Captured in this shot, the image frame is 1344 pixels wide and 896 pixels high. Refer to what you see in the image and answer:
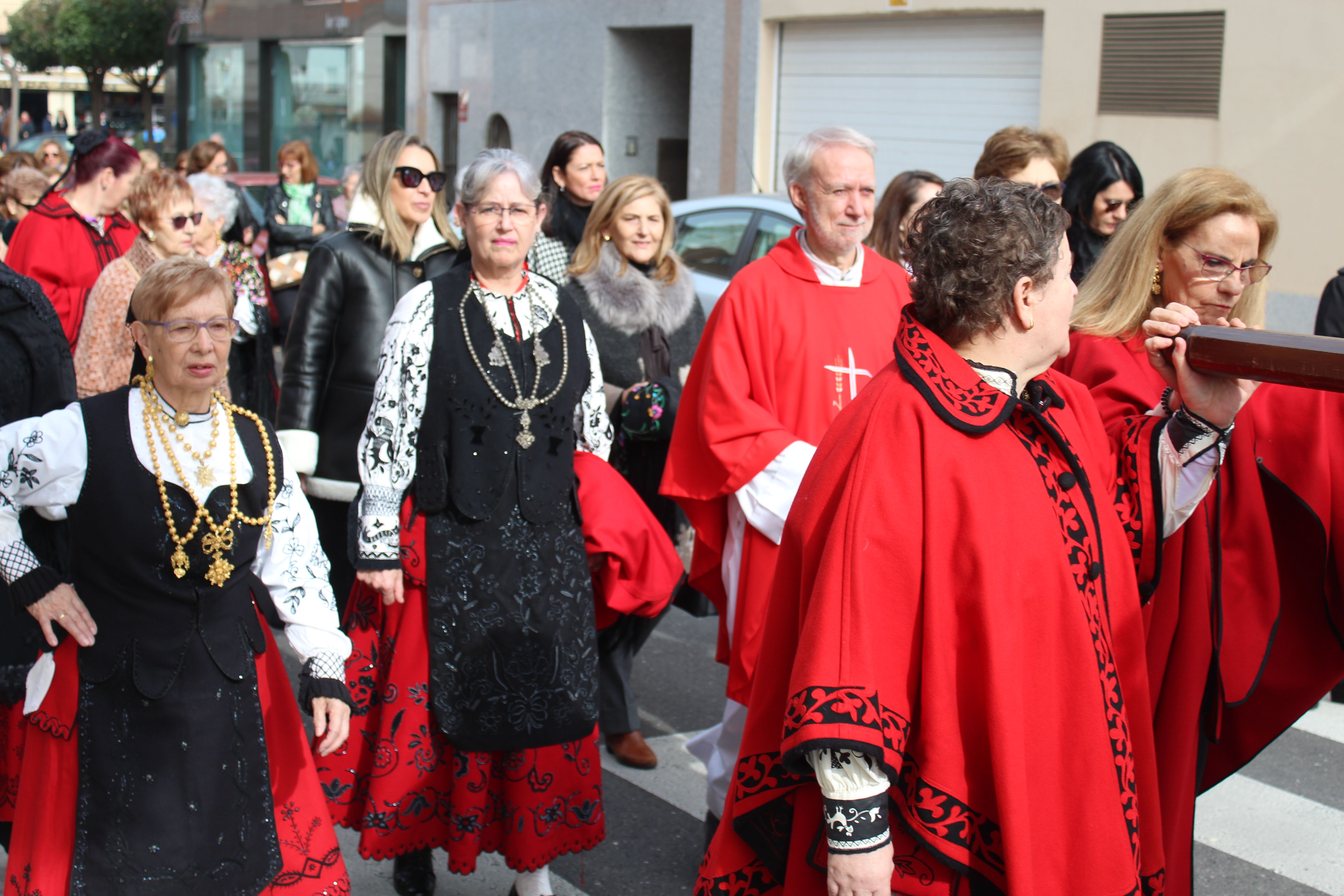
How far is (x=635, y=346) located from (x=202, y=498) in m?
2.38

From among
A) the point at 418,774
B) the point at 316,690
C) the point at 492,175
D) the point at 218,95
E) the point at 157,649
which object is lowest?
the point at 418,774

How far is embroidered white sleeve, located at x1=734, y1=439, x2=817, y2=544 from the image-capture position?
12.1 ft

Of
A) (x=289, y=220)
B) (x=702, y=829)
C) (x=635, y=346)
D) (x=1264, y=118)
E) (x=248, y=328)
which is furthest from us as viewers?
(x=1264, y=118)

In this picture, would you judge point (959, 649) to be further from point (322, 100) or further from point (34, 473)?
point (322, 100)

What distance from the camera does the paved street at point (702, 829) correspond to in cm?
409

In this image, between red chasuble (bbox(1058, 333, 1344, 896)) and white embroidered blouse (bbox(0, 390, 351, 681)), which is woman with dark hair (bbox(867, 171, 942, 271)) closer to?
red chasuble (bbox(1058, 333, 1344, 896))

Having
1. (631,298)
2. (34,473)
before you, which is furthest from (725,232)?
(34,473)

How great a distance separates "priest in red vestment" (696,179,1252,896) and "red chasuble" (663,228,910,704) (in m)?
1.35

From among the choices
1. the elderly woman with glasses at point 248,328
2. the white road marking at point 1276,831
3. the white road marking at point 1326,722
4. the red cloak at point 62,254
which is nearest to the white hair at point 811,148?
the white road marking at point 1276,831

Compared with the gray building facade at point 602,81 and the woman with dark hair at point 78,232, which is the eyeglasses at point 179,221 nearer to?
the woman with dark hair at point 78,232

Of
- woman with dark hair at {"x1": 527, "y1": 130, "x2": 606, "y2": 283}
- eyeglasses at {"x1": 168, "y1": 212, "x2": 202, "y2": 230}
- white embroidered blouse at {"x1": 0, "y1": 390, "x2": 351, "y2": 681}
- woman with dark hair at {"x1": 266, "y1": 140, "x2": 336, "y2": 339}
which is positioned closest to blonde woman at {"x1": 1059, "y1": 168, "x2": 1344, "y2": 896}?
white embroidered blouse at {"x1": 0, "y1": 390, "x2": 351, "y2": 681}

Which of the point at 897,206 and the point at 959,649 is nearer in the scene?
the point at 959,649

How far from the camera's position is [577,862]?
420 centimetres

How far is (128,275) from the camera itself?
4988 millimetres
